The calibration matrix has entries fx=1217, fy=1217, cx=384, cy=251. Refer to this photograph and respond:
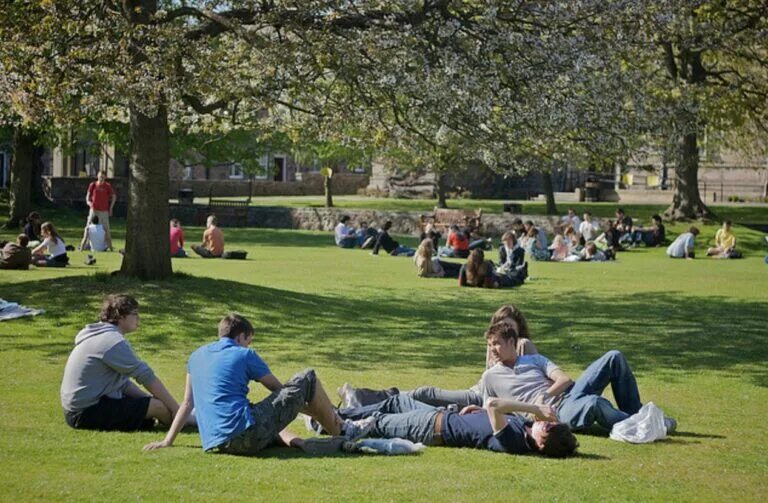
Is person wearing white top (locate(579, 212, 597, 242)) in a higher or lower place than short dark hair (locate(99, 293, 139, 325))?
lower


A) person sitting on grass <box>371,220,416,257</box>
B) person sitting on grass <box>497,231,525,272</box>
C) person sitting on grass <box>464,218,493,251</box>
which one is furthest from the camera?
person sitting on grass <box>464,218,493,251</box>

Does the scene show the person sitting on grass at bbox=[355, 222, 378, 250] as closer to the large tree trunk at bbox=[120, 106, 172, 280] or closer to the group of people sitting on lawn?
the large tree trunk at bbox=[120, 106, 172, 280]

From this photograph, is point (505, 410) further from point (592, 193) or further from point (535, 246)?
point (592, 193)

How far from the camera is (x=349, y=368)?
579 inches

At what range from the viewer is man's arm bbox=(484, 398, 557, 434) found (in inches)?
372

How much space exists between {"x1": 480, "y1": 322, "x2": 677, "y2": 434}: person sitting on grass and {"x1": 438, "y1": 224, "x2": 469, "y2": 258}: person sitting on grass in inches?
964

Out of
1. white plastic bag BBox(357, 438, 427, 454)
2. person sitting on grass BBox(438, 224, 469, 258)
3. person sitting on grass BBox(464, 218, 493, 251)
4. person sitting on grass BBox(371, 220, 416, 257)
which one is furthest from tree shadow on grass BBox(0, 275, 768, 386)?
person sitting on grass BBox(464, 218, 493, 251)

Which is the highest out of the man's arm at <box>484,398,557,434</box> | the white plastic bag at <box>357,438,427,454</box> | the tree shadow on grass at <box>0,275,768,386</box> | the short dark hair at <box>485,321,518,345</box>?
the short dark hair at <box>485,321,518,345</box>

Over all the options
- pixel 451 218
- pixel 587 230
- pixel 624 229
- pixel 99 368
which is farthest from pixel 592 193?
pixel 99 368

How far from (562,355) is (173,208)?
1435 inches

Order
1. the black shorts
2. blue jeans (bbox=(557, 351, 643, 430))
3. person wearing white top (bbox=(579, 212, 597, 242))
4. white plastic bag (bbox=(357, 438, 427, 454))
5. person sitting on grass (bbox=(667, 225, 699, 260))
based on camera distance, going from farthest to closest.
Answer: person wearing white top (bbox=(579, 212, 597, 242)) → person sitting on grass (bbox=(667, 225, 699, 260)) → blue jeans (bbox=(557, 351, 643, 430)) → the black shorts → white plastic bag (bbox=(357, 438, 427, 454))

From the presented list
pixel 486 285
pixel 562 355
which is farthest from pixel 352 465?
pixel 486 285

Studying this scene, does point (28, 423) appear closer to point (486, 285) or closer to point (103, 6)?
point (103, 6)

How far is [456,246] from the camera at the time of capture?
35469 millimetres
